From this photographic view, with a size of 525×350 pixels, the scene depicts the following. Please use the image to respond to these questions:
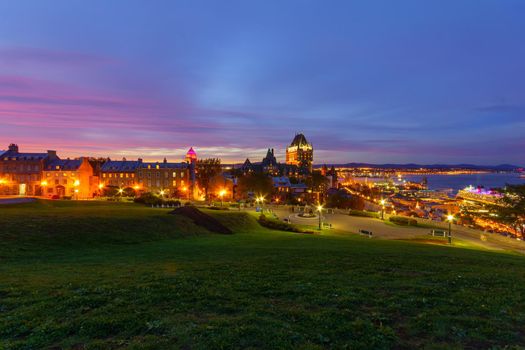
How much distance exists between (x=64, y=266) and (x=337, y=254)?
15.4 m

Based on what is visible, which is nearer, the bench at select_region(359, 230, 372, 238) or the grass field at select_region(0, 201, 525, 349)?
the grass field at select_region(0, 201, 525, 349)

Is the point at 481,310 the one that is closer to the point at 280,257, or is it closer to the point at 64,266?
the point at 280,257

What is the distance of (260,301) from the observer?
9117mm

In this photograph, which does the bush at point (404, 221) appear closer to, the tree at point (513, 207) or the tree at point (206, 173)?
the tree at point (513, 207)

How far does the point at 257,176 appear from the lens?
3991 inches

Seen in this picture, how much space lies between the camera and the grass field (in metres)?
6.84

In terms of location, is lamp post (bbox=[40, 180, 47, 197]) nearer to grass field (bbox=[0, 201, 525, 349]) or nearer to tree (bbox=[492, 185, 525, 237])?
grass field (bbox=[0, 201, 525, 349])

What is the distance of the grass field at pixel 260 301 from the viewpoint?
6.84 m

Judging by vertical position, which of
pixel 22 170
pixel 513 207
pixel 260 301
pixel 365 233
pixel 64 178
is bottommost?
pixel 365 233

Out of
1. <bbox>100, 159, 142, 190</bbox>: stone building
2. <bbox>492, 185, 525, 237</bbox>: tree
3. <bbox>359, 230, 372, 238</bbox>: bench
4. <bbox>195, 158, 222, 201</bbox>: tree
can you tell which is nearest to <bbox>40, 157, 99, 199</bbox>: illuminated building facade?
<bbox>100, 159, 142, 190</bbox>: stone building

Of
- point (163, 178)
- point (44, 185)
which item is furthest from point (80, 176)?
point (163, 178)

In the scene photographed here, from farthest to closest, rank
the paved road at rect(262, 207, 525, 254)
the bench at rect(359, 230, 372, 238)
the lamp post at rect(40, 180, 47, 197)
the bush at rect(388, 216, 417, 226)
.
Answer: the lamp post at rect(40, 180, 47, 197) → the bush at rect(388, 216, 417, 226) → the bench at rect(359, 230, 372, 238) → the paved road at rect(262, 207, 525, 254)

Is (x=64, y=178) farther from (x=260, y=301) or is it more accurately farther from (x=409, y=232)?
(x=260, y=301)

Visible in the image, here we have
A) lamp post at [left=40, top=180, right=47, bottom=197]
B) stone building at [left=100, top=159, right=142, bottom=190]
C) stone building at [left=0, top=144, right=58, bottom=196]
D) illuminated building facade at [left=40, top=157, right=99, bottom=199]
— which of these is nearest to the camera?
stone building at [left=0, top=144, right=58, bottom=196]
